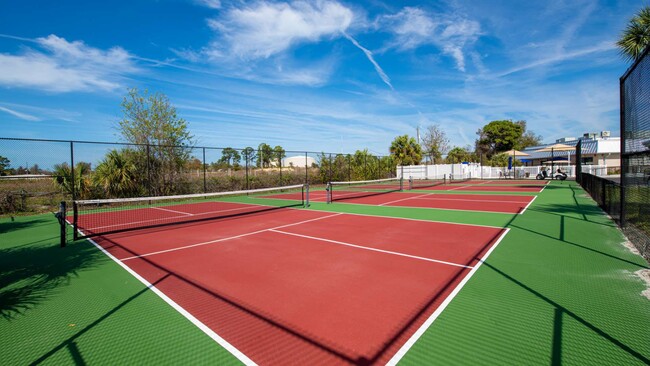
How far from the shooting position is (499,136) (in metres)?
73.9

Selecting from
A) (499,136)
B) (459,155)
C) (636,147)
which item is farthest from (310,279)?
(499,136)

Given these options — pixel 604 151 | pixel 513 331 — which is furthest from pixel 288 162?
pixel 604 151

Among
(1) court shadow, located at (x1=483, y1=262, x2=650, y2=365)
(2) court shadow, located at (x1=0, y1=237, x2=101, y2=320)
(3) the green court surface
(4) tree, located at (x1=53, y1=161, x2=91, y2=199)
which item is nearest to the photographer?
(1) court shadow, located at (x1=483, y1=262, x2=650, y2=365)

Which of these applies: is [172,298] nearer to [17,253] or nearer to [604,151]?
[17,253]

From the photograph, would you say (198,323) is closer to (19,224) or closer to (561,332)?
(561,332)

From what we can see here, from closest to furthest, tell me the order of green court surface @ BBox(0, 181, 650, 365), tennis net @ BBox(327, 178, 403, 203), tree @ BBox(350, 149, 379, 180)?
green court surface @ BBox(0, 181, 650, 365) → tennis net @ BBox(327, 178, 403, 203) → tree @ BBox(350, 149, 379, 180)

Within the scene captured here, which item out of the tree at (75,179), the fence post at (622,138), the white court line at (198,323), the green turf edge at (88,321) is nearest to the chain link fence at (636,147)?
the fence post at (622,138)

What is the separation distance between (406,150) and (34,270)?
42991mm

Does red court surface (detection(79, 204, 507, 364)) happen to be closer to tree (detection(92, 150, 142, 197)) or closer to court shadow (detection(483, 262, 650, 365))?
court shadow (detection(483, 262, 650, 365))

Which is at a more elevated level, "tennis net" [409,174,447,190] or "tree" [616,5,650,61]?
"tree" [616,5,650,61]

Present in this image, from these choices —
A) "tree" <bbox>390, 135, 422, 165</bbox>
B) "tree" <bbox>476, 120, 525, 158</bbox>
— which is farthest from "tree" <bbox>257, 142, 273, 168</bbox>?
"tree" <bbox>476, 120, 525, 158</bbox>

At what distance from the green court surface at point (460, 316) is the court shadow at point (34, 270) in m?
0.02

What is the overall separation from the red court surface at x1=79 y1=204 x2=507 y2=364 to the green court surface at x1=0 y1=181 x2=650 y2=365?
0.80 ft

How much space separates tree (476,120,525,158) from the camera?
72625 mm
